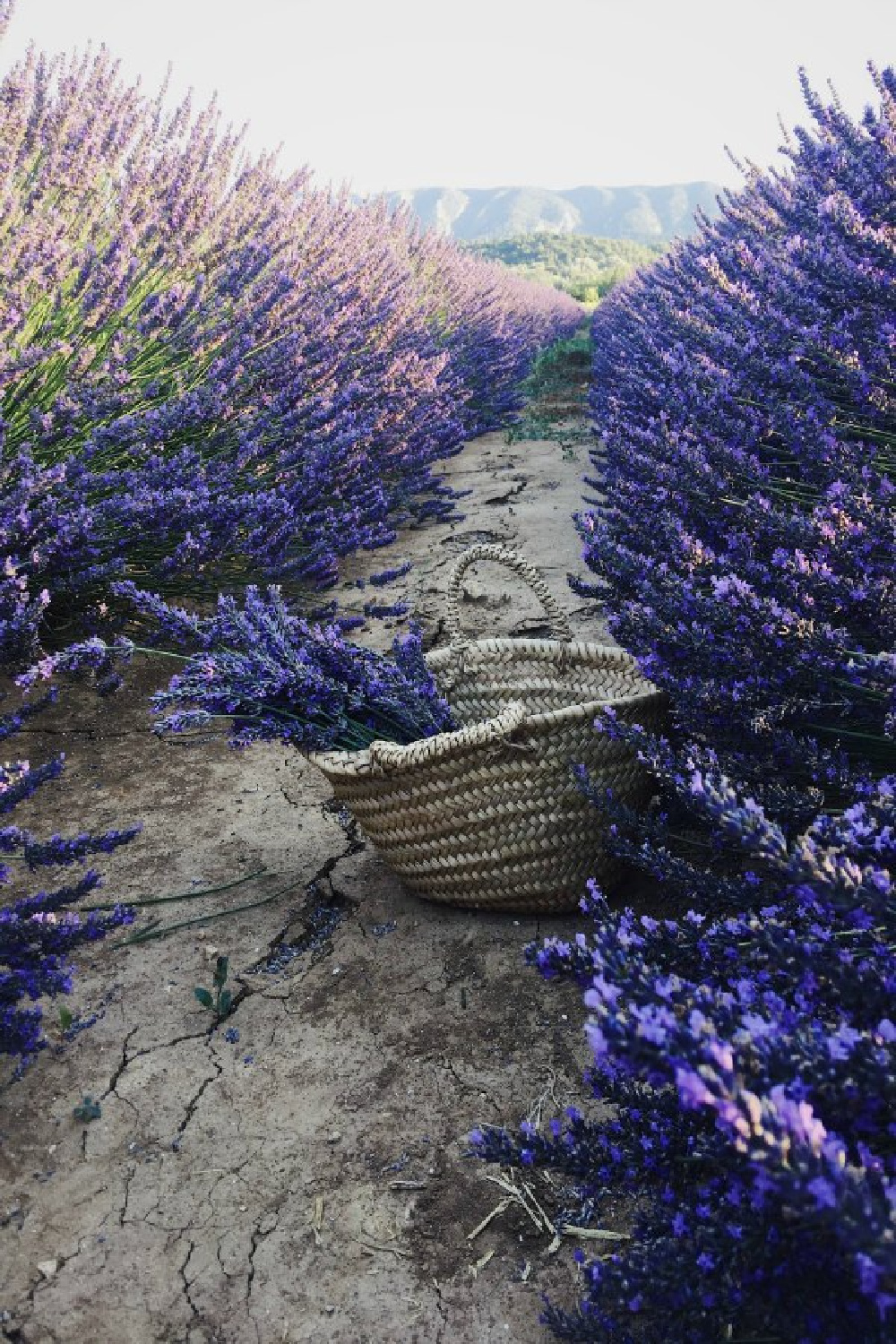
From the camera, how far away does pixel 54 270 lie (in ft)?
10.0

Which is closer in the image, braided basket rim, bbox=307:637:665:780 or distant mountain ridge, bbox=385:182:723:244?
braided basket rim, bbox=307:637:665:780

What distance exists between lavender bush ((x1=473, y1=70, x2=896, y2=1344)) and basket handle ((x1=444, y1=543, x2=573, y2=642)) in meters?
0.24

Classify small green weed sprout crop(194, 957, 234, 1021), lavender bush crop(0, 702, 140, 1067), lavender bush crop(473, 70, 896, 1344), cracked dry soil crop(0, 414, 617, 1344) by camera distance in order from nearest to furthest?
lavender bush crop(473, 70, 896, 1344)
cracked dry soil crop(0, 414, 617, 1344)
lavender bush crop(0, 702, 140, 1067)
small green weed sprout crop(194, 957, 234, 1021)

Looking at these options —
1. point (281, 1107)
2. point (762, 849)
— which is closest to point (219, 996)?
point (281, 1107)

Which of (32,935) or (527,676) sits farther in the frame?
(527,676)

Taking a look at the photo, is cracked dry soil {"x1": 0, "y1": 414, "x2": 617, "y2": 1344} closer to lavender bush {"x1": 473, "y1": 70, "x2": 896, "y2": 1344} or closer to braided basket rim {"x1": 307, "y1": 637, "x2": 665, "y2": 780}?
lavender bush {"x1": 473, "y1": 70, "x2": 896, "y2": 1344}

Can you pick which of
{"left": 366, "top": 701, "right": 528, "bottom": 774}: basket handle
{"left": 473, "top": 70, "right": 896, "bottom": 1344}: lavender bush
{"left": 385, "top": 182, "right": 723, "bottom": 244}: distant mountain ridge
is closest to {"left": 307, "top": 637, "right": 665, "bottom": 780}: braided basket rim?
{"left": 366, "top": 701, "right": 528, "bottom": 774}: basket handle

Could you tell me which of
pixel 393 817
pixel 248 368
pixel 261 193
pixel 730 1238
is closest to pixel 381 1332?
pixel 730 1238

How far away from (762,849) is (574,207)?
15660 centimetres

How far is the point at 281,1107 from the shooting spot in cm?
159

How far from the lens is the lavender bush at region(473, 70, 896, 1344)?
77 centimetres

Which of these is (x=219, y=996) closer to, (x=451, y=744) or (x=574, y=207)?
(x=451, y=744)

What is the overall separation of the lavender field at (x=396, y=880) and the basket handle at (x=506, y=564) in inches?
9.0

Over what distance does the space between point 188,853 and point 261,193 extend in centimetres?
408
